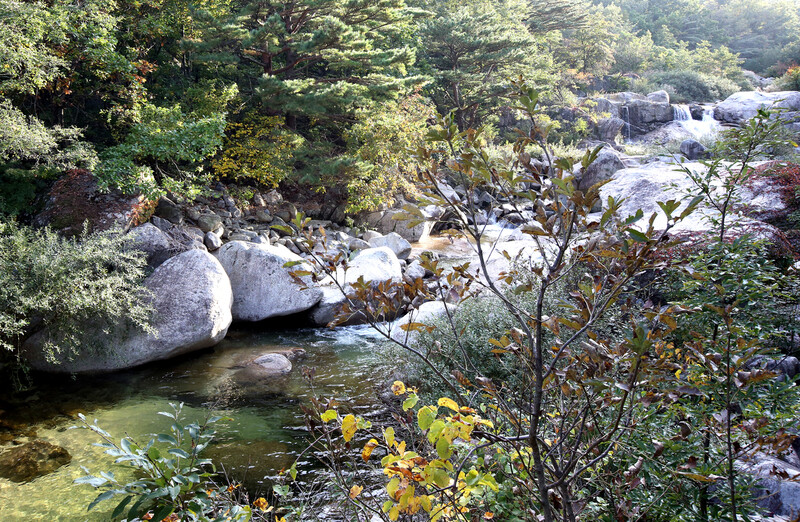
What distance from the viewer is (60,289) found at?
4762 mm

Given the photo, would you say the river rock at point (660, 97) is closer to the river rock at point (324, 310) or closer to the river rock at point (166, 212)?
the river rock at point (324, 310)

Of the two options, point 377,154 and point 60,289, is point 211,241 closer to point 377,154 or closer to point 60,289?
point 60,289

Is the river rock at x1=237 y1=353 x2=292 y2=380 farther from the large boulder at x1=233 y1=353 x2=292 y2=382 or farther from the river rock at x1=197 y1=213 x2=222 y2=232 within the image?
the river rock at x1=197 y1=213 x2=222 y2=232

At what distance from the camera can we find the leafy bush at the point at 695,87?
2497 cm

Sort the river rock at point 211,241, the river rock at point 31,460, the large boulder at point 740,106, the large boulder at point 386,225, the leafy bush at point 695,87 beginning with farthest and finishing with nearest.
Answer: the leafy bush at point 695,87 < the large boulder at point 740,106 < the large boulder at point 386,225 < the river rock at point 211,241 < the river rock at point 31,460

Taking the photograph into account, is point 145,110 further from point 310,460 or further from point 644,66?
point 644,66

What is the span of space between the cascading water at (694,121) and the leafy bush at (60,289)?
22.1 m

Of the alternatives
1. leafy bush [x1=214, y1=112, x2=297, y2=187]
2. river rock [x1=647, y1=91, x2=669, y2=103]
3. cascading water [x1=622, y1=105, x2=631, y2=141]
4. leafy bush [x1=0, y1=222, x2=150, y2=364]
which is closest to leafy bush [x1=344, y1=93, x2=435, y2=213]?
leafy bush [x1=214, y1=112, x2=297, y2=187]

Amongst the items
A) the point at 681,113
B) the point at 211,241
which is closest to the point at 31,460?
the point at 211,241

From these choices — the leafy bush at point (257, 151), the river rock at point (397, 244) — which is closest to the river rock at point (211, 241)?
the leafy bush at point (257, 151)

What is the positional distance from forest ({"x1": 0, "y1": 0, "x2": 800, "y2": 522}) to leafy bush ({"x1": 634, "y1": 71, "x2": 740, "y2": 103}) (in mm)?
12090

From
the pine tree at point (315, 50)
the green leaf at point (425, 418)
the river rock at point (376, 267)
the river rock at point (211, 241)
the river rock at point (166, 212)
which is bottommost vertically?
the river rock at point (376, 267)

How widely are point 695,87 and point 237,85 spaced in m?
25.3

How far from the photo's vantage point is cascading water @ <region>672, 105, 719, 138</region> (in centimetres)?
2009
